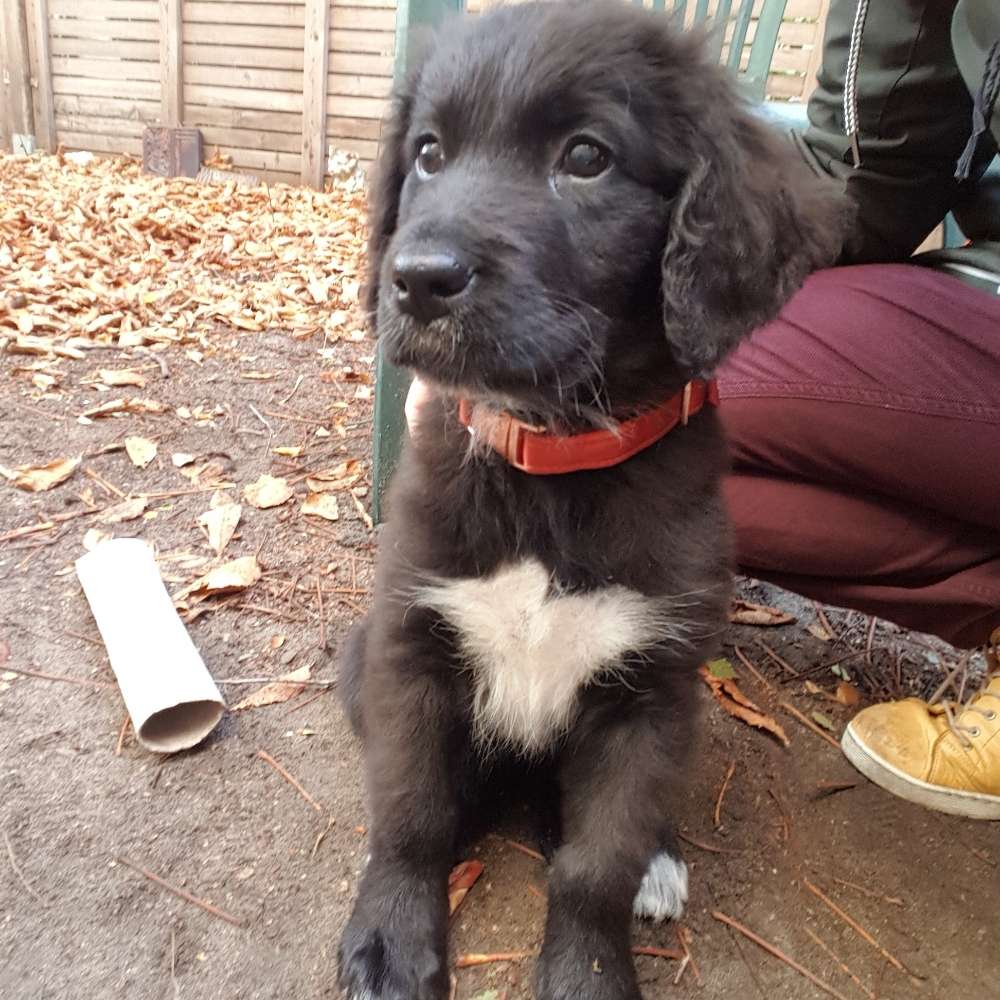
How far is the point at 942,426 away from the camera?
192 centimetres

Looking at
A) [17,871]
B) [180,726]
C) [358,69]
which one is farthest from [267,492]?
[358,69]

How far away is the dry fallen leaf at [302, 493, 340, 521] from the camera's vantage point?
2922 millimetres

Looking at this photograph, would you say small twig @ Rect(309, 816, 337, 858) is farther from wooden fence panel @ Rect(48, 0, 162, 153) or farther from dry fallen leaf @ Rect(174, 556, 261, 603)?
wooden fence panel @ Rect(48, 0, 162, 153)

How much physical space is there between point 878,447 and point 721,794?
0.87 metres

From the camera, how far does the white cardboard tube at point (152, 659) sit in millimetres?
1862

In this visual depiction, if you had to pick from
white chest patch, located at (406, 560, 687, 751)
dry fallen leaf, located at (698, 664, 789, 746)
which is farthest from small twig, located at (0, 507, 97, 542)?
dry fallen leaf, located at (698, 664, 789, 746)

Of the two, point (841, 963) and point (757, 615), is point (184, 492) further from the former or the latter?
point (841, 963)

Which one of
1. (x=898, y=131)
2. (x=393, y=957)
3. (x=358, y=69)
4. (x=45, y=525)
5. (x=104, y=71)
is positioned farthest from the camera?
(x=104, y=71)

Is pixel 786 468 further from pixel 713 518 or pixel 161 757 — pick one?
pixel 161 757

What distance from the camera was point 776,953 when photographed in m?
1.62

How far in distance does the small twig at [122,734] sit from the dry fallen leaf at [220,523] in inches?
29.6

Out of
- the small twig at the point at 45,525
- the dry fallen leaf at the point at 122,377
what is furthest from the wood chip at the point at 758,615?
the dry fallen leaf at the point at 122,377

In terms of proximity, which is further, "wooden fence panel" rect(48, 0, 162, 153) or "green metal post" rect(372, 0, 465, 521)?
"wooden fence panel" rect(48, 0, 162, 153)

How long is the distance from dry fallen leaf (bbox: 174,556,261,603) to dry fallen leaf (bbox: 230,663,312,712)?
39 centimetres
